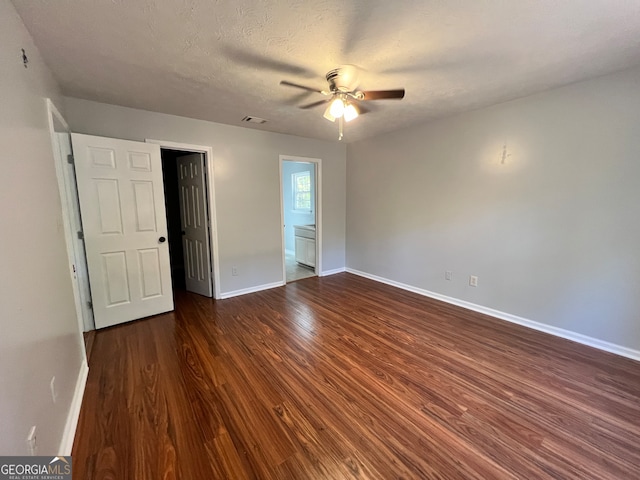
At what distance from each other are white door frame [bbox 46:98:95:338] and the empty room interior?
1.5 inches

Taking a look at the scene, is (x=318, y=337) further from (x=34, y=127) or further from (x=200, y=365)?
(x=34, y=127)

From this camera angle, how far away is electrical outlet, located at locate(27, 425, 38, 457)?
1075mm

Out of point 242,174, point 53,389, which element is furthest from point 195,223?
point 53,389

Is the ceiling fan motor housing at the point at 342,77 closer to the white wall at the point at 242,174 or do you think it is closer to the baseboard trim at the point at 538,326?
the white wall at the point at 242,174

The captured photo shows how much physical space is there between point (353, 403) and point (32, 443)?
1.63 metres

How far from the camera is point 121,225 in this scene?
2.93 meters

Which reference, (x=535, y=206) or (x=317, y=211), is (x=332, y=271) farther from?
(x=535, y=206)

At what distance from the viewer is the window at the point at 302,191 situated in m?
6.28

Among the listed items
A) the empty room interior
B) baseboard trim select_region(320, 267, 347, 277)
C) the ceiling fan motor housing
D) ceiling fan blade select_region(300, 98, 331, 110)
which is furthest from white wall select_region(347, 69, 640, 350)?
the ceiling fan motor housing

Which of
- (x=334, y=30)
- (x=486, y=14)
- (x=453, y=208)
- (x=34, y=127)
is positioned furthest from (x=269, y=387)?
(x=453, y=208)

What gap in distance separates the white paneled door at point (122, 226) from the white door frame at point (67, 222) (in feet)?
0.27

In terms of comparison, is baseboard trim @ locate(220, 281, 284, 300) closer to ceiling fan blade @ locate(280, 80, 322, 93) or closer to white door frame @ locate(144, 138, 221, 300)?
white door frame @ locate(144, 138, 221, 300)

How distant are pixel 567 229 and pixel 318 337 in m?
2.67

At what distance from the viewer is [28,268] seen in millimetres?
1229
